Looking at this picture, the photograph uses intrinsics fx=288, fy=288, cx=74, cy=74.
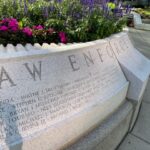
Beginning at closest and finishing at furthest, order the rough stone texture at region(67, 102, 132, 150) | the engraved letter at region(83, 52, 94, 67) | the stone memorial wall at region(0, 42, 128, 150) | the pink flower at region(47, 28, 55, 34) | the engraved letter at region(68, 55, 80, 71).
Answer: the stone memorial wall at region(0, 42, 128, 150) < the rough stone texture at region(67, 102, 132, 150) < the engraved letter at region(68, 55, 80, 71) < the engraved letter at region(83, 52, 94, 67) < the pink flower at region(47, 28, 55, 34)

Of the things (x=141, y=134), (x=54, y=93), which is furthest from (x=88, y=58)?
(x=141, y=134)

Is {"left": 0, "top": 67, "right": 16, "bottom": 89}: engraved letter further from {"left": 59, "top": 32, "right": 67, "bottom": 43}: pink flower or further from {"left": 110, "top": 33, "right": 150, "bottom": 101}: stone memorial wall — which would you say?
{"left": 110, "top": 33, "right": 150, "bottom": 101}: stone memorial wall

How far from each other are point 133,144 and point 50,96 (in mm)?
1403

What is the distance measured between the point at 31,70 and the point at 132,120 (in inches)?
68.9

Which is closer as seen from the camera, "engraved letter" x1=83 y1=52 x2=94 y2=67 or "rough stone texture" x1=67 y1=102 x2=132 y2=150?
"rough stone texture" x1=67 y1=102 x2=132 y2=150

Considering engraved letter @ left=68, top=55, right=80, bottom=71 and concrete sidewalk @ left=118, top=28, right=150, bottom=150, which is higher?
engraved letter @ left=68, top=55, right=80, bottom=71

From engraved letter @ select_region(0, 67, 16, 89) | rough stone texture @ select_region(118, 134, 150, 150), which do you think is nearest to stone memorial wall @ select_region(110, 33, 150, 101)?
rough stone texture @ select_region(118, 134, 150, 150)

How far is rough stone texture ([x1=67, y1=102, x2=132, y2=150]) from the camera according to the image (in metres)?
2.51

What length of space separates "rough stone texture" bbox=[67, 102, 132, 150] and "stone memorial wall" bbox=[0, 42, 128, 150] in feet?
0.23

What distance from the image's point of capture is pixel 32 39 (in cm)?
320

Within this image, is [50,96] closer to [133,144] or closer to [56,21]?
[133,144]

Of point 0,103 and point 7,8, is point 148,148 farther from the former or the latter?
point 7,8

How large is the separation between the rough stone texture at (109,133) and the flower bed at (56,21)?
101 cm

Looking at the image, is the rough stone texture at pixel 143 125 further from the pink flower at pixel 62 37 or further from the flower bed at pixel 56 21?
the pink flower at pixel 62 37
